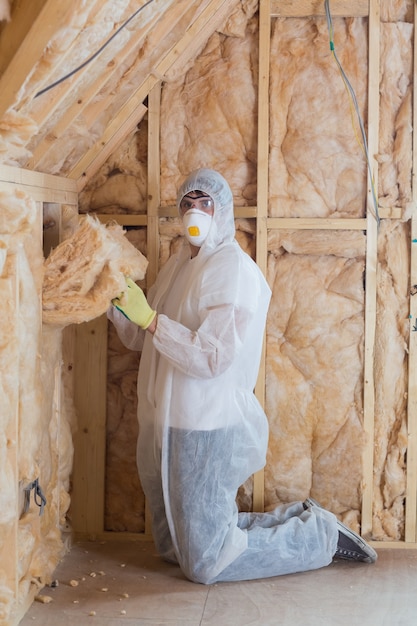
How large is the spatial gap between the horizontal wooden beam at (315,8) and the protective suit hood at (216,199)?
852mm

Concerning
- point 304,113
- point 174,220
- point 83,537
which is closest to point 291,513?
point 83,537

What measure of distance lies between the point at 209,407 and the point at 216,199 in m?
0.81

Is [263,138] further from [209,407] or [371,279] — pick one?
[209,407]

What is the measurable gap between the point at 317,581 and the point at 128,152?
1997 millimetres

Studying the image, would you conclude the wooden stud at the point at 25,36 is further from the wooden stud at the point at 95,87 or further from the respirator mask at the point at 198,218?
the respirator mask at the point at 198,218

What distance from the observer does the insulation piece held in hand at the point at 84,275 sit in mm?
3064

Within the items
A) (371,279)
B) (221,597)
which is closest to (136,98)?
(371,279)

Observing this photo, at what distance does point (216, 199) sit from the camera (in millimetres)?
3299

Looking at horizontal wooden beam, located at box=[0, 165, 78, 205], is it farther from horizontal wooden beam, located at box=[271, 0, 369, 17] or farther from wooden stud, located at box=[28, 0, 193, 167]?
horizontal wooden beam, located at box=[271, 0, 369, 17]

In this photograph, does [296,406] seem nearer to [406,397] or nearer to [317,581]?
[406,397]

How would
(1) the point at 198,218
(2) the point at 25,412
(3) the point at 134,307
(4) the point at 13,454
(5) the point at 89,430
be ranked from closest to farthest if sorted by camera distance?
(4) the point at 13,454 < (2) the point at 25,412 < (3) the point at 134,307 < (1) the point at 198,218 < (5) the point at 89,430

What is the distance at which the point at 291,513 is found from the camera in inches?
142

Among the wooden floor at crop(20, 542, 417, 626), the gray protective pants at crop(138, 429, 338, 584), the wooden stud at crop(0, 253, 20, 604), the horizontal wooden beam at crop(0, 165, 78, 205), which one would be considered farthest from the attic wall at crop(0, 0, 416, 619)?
the wooden stud at crop(0, 253, 20, 604)

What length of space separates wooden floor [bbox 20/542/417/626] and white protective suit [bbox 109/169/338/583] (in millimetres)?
97
